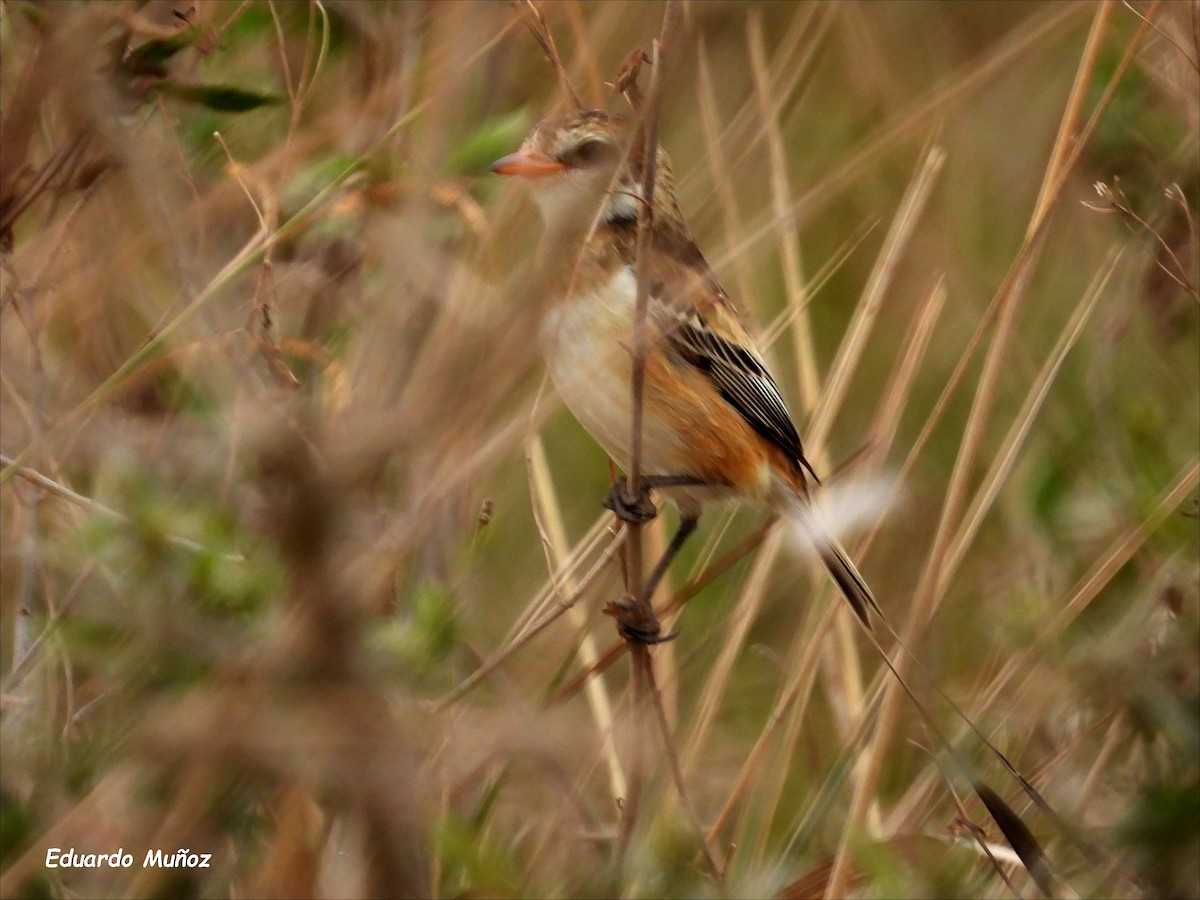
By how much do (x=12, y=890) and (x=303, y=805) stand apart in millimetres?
542

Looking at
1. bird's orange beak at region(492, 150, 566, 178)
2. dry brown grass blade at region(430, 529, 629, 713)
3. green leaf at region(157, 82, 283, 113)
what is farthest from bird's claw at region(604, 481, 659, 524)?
green leaf at region(157, 82, 283, 113)

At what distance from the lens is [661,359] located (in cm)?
343

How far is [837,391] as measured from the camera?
3152 mm

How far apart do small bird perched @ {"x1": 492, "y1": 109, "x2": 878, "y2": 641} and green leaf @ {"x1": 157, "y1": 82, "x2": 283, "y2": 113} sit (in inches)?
22.8

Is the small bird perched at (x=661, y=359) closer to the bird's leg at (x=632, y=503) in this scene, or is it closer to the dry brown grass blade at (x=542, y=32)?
the bird's leg at (x=632, y=503)

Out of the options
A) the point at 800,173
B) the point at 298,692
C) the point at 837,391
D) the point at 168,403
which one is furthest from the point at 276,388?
the point at 800,173

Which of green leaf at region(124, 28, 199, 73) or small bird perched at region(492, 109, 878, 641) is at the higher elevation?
green leaf at region(124, 28, 199, 73)

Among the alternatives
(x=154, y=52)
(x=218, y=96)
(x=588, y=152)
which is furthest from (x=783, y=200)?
(x=154, y=52)

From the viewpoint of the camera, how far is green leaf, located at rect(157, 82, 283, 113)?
248cm

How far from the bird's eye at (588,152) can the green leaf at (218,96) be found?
78 centimetres

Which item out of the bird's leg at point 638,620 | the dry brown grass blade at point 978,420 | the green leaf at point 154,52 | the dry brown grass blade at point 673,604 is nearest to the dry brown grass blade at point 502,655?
the dry brown grass blade at point 673,604

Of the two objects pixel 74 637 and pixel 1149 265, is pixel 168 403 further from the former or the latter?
pixel 1149 265

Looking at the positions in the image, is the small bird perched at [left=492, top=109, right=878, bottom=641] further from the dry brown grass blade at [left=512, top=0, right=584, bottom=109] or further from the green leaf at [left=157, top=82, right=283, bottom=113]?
the green leaf at [left=157, top=82, right=283, bottom=113]

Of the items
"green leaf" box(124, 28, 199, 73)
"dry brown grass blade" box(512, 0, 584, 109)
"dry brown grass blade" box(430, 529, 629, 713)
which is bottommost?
"dry brown grass blade" box(430, 529, 629, 713)
